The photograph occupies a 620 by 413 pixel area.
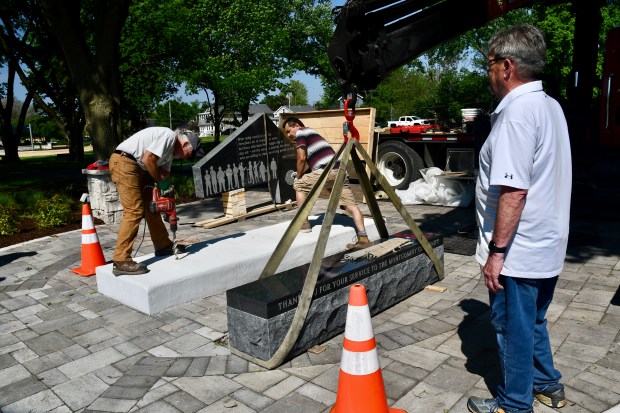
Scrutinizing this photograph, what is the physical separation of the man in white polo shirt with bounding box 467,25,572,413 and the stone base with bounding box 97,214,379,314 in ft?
11.0

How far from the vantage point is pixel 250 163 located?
1009 cm

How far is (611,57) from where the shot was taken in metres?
9.41

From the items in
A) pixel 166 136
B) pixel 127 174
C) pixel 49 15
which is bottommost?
pixel 127 174

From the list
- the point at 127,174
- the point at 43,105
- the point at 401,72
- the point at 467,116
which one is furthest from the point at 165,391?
the point at 401,72

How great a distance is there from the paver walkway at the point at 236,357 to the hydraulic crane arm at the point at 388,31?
2.52 m

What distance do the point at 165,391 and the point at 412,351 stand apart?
193 centimetres

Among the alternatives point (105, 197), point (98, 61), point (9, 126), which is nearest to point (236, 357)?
point (105, 197)

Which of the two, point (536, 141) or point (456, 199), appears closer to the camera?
point (536, 141)

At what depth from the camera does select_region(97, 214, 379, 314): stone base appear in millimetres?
5230

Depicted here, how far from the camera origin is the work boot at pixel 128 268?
546cm

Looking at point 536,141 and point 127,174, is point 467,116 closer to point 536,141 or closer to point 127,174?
point 127,174

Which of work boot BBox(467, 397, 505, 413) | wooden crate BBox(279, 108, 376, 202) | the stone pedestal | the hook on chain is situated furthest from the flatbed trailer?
work boot BBox(467, 397, 505, 413)

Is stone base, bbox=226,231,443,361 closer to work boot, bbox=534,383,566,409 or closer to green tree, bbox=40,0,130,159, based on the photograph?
work boot, bbox=534,383,566,409

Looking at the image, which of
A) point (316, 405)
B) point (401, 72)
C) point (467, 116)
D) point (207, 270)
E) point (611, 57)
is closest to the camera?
point (316, 405)
